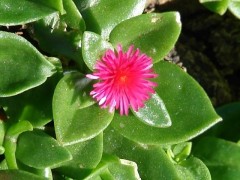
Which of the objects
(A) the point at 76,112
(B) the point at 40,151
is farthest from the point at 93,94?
(B) the point at 40,151

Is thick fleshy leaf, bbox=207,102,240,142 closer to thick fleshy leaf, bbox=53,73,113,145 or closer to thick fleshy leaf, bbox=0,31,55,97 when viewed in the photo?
thick fleshy leaf, bbox=53,73,113,145

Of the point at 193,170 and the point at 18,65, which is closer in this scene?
the point at 18,65

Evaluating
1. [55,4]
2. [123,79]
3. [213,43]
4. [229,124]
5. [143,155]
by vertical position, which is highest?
[55,4]

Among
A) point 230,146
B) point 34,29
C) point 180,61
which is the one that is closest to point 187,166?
point 230,146

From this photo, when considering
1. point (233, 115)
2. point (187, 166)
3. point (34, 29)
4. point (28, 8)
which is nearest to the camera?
point (28, 8)

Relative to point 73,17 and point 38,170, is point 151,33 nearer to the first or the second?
point 73,17

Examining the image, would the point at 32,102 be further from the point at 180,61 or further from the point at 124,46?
the point at 180,61

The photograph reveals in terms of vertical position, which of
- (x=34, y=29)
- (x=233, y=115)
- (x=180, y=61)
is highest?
(x=34, y=29)
